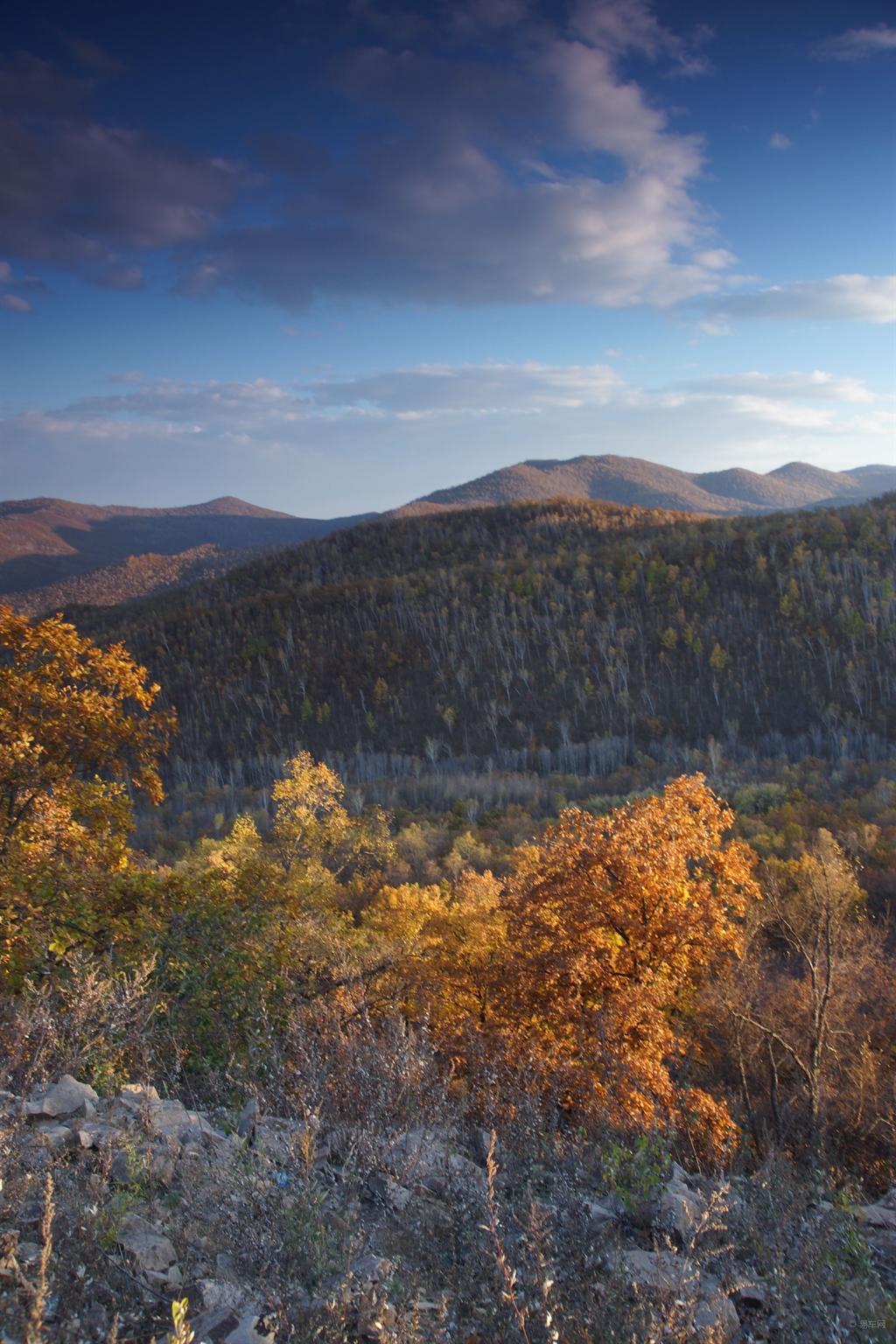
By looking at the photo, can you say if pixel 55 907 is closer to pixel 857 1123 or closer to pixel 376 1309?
pixel 376 1309

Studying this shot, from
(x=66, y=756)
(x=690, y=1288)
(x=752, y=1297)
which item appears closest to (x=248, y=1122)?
(x=690, y=1288)

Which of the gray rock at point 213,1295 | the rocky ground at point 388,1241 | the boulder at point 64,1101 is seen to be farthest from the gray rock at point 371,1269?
the boulder at point 64,1101

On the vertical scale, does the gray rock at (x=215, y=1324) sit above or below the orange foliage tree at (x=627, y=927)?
above

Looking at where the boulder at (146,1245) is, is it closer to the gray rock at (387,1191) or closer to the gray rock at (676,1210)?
the gray rock at (387,1191)

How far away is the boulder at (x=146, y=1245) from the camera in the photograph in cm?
338

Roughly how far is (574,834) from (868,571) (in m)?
97.5

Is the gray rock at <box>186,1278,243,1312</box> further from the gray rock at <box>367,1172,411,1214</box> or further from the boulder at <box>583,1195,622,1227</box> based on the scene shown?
the boulder at <box>583,1195,622,1227</box>

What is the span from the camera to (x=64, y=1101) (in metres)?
4.93

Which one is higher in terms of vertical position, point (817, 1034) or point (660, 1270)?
point (660, 1270)

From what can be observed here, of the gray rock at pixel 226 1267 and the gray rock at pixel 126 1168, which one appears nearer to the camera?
the gray rock at pixel 226 1267

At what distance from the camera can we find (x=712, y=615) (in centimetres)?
10300

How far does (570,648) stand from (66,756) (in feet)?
326

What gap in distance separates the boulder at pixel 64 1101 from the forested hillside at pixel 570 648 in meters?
75.0

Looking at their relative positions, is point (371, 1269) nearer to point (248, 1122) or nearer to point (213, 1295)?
→ point (213, 1295)
